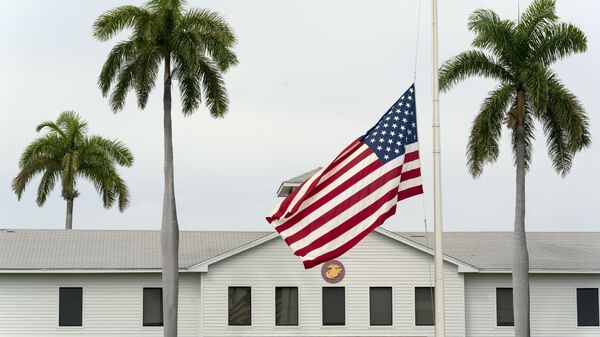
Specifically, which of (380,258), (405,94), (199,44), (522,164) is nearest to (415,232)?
(380,258)

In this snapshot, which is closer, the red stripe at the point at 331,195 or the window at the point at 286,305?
the red stripe at the point at 331,195

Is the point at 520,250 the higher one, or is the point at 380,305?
the point at 520,250

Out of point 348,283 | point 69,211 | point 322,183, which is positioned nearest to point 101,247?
point 348,283

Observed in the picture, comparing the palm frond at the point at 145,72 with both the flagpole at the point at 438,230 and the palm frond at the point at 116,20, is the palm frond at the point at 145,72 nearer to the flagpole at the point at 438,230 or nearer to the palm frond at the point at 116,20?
the palm frond at the point at 116,20

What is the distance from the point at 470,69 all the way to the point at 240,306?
1162cm

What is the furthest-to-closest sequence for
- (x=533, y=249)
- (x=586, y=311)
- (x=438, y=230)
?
1. (x=533, y=249)
2. (x=586, y=311)
3. (x=438, y=230)

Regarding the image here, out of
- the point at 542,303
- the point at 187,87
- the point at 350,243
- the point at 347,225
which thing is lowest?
the point at 542,303

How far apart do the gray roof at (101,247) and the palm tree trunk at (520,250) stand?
10.3 meters

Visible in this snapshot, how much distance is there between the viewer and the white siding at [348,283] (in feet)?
139

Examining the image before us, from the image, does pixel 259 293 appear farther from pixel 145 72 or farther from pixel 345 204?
pixel 345 204

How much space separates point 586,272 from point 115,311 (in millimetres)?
17137

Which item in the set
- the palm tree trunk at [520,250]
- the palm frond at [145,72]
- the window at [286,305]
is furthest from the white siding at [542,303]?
the palm frond at [145,72]

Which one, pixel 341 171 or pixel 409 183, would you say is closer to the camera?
pixel 409 183

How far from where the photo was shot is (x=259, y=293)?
42.6 meters
